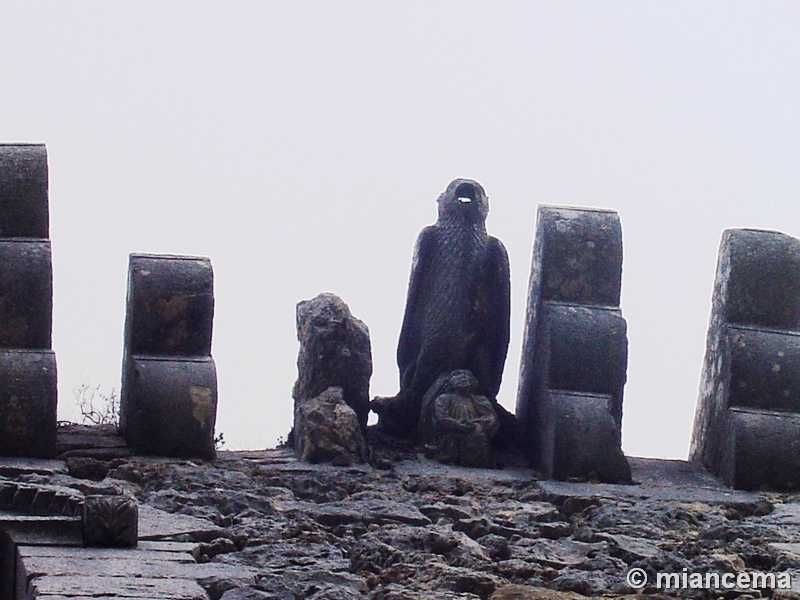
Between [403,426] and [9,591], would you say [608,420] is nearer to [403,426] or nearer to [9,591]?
[403,426]

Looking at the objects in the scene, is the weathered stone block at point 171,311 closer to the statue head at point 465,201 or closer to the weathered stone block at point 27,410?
the weathered stone block at point 27,410

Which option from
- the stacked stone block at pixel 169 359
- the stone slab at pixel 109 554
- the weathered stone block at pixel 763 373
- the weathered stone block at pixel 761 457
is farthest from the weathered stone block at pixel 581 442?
the stone slab at pixel 109 554

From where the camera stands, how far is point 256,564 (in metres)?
5.82

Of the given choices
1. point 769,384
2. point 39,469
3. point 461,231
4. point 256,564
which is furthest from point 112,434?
point 769,384

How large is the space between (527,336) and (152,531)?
3.11 metres

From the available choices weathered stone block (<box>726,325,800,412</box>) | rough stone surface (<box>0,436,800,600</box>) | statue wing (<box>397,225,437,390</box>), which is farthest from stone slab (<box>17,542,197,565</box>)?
weathered stone block (<box>726,325,800,412</box>)

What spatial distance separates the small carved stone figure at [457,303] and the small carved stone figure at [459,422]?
13cm

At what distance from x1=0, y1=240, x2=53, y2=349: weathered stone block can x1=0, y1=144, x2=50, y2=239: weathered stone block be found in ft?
0.43

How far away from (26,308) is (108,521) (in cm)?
230

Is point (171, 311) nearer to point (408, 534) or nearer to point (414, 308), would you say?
point (414, 308)

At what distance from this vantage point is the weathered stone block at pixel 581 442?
8.09 m

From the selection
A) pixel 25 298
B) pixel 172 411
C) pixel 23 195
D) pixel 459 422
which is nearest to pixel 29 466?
pixel 172 411

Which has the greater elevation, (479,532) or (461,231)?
(461,231)

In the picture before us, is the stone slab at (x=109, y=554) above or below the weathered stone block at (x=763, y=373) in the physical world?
below
